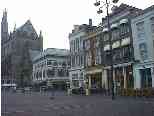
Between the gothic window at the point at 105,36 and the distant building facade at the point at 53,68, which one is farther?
the distant building facade at the point at 53,68

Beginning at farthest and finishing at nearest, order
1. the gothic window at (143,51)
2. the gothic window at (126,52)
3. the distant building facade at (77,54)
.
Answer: the distant building facade at (77,54)
the gothic window at (126,52)
the gothic window at (143,51)

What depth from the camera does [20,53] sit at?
112m

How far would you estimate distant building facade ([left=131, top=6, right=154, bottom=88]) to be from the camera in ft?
126

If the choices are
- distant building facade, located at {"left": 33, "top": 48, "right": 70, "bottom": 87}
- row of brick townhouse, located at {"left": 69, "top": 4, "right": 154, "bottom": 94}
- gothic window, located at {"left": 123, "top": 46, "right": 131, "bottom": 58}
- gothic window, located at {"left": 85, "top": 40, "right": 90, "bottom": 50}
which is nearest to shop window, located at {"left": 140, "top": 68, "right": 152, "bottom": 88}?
row of brick townhouse, located at {"left": 69, "top": 4, "right": 154, "bottom": 94}

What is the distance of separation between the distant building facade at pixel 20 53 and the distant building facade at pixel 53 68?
45.6 feet

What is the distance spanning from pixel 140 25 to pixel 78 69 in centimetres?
2091

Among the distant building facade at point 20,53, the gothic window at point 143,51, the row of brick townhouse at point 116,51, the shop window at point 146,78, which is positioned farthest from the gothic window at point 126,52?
the distant building facade at point 20,53

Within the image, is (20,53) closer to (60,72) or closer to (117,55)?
(60,72)

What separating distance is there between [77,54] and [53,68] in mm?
24639

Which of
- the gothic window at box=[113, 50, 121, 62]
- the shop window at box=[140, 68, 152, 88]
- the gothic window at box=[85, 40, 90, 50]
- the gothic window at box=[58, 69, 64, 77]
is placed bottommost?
the shop window at box=[140, 68, 152, 88]

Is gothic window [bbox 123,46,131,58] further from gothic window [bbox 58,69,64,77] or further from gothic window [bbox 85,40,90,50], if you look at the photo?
gothic window [bbox 58,69,64,77]

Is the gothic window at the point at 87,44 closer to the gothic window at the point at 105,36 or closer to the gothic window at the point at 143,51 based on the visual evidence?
the gothic window at the point at 105,36

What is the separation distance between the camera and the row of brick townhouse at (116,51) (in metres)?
41.5

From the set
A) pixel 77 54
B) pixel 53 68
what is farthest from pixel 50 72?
pixel 77 54
